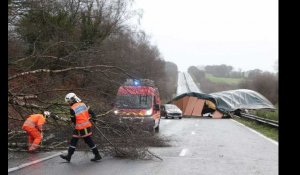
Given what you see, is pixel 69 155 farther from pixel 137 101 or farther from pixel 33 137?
pixel 137 101

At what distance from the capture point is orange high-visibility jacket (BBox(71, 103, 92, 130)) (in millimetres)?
11312

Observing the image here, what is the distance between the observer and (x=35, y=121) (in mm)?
11336

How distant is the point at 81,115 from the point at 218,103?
37731 mm

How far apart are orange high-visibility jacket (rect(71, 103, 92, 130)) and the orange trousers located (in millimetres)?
956

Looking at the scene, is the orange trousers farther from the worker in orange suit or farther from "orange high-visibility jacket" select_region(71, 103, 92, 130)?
"orange high-visibility jacket" select_region(71, 103, 92, 130)

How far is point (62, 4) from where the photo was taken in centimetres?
1153

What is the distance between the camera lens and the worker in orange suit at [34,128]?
11211 mm

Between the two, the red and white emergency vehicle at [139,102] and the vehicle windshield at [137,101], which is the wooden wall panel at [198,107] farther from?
the vehicle windshield at [137,101]

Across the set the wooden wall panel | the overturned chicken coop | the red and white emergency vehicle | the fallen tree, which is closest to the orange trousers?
the fallen tree

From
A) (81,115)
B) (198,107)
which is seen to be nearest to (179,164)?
(81,115)
